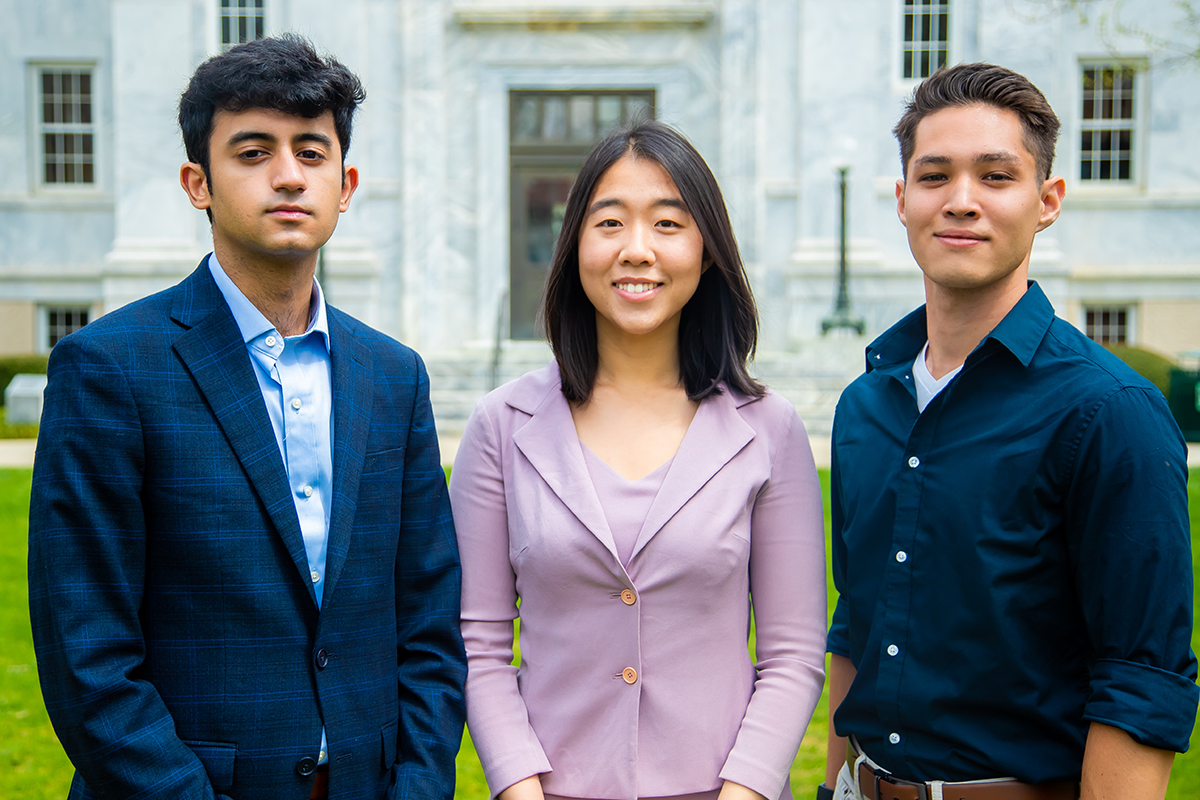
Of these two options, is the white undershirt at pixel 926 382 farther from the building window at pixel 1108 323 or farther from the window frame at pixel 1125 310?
the building window at pixel 1108 323

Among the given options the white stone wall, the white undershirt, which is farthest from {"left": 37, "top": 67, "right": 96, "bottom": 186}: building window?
the white undershirt

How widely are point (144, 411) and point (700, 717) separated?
1.45 metres

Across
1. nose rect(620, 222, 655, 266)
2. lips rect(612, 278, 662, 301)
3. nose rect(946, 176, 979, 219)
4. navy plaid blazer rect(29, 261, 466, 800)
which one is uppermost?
nose rect(946, 176, 979, 219)

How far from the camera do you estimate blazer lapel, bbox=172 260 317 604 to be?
2.22m

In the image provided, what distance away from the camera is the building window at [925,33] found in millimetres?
16547

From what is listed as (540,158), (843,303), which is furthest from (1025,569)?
(540,158)

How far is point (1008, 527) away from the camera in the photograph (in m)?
2.29

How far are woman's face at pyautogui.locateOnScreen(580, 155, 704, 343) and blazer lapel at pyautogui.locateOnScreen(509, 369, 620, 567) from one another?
29 cm

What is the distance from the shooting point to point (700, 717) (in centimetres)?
255

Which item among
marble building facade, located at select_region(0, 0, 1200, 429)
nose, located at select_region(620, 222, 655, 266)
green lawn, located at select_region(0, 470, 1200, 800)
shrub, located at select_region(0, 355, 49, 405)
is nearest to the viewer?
nose, located at select_region(620, 222, 655, 266)

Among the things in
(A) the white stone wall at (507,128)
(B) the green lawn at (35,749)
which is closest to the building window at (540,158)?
(A) the white stone wall at (507,128)

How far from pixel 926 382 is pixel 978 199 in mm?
473

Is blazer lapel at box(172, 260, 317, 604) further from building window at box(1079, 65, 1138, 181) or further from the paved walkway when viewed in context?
building window at box(1079, 65, 1138, 181)

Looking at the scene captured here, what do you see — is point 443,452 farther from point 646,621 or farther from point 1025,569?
point 1025,569
